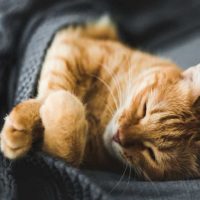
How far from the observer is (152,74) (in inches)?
61.9

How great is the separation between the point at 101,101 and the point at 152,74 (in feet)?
0.71

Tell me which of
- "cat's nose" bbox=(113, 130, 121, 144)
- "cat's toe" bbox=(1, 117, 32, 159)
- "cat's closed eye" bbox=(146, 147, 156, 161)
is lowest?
"cat's closed eye" bbox=(146, 147, 156, 161)

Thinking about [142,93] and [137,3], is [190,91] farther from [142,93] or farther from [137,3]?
[137,3]

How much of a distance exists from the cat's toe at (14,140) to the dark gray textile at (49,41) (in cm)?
2

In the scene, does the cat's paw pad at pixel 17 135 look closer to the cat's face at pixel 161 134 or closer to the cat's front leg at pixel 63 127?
the cat's front leg at pixel 63 127

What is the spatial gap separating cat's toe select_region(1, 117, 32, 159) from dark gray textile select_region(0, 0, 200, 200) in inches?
0.9

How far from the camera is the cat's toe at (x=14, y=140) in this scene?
1122mm

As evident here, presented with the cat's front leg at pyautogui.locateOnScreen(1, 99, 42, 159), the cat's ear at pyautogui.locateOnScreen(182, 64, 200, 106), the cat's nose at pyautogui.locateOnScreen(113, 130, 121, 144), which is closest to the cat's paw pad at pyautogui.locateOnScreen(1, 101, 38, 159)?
the cat's front leg at pyautogui.locateOnScreen(1, 99, 42, 159)

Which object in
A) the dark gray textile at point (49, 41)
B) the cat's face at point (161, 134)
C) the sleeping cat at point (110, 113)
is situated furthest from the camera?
the cat's face at point (161, 134)

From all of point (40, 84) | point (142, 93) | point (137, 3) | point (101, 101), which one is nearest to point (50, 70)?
point (40, 84)

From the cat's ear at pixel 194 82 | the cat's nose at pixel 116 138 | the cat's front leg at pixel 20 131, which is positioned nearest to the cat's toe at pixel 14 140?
the cat's front leg at pixel 20 131

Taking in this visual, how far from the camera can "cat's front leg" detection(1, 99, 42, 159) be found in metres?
1.12

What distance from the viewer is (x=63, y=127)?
1.19 meters

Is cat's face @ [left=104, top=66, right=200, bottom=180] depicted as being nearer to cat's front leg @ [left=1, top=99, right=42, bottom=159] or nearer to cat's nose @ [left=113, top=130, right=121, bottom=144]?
cat's nose @ [left=113, top=130, right=121, bottom=144]
